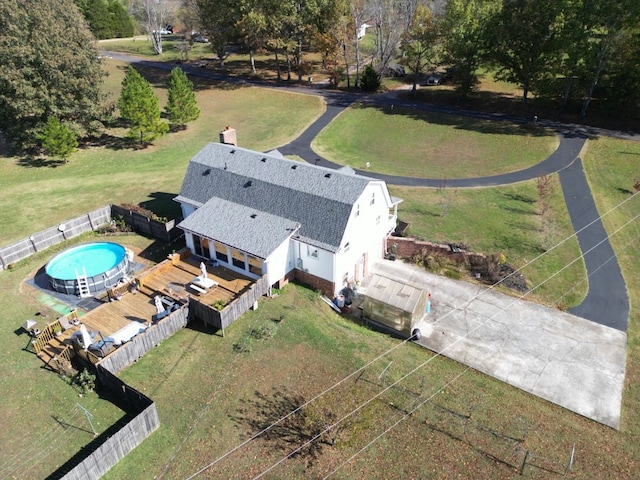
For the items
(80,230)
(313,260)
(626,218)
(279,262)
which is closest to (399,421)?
(313,260)

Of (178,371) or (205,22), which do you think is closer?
(178,371)

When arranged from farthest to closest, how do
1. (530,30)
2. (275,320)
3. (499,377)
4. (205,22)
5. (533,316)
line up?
(205,22)
(530,30)
(533,316)
(275,320)
(499,377)

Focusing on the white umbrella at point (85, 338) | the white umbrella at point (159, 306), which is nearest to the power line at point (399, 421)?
the white umbrella at point (159, 306)

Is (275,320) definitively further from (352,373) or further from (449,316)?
(449,316)

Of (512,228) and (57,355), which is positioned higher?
(57,355)

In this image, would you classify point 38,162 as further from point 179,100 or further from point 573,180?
point 573,180

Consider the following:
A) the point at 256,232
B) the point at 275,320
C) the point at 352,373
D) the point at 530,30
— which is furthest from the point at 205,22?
the point at 352,373

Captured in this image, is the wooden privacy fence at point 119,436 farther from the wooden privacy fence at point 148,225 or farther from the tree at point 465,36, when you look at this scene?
the tree at point 465,36
